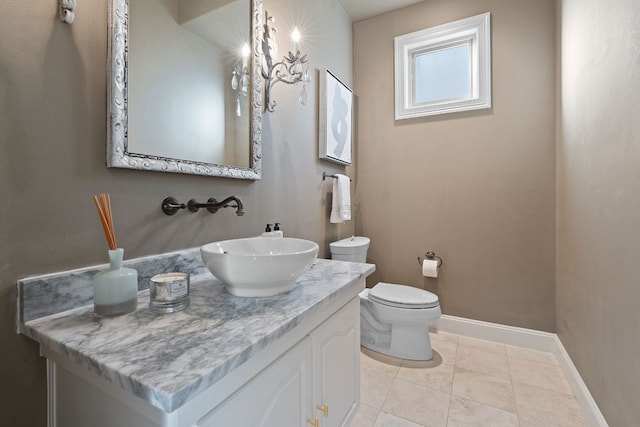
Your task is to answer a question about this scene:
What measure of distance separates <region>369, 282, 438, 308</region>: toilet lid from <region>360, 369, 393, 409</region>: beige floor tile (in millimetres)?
425

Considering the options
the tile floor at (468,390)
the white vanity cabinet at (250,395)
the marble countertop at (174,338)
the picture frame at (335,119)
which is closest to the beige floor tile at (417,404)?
the tile floor at (468,390)

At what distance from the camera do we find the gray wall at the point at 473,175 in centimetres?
201

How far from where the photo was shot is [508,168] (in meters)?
2.09

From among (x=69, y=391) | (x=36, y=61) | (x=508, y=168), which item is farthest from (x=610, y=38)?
(x=69, y=391)

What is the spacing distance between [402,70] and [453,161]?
0.90 m

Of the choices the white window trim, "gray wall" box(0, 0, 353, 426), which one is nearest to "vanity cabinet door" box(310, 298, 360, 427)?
"gray wall" box(0, 0, 353, 426)

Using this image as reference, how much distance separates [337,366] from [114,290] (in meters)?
0.76

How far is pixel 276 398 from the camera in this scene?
709 millimetres

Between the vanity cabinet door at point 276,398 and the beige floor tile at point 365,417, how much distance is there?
2.16ft

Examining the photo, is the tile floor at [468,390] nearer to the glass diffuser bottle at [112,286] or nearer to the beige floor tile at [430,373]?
the beige floor tile at [430,373]

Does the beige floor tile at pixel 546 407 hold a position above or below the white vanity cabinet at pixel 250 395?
below

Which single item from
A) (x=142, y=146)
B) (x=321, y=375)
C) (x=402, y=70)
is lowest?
(x=321, y=375)

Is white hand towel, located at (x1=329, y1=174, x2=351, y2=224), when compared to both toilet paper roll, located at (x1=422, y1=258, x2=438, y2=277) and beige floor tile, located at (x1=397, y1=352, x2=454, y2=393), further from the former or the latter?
beige floor tile, located at (x1=397, y1=352, x2=454, y2=393)

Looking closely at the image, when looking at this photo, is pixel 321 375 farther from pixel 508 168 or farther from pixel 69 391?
pixel 508 168
